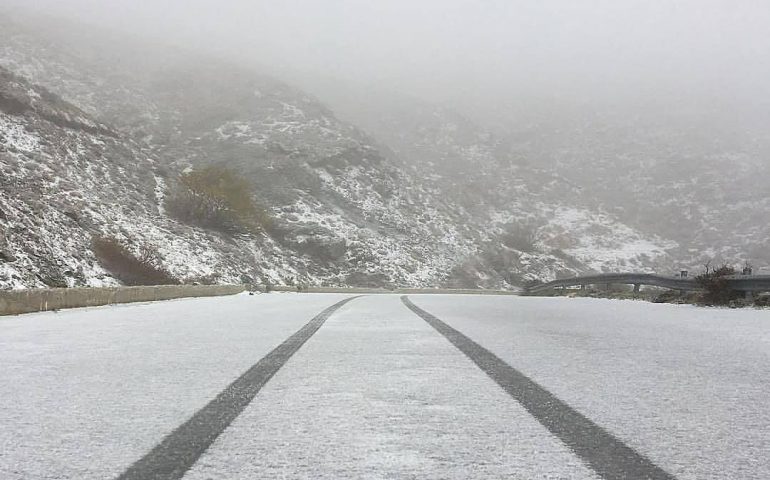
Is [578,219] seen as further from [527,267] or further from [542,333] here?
[542,333]

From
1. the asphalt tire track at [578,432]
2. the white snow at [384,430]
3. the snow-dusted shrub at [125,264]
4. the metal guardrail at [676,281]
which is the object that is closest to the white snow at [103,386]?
the white snow at [384,430]

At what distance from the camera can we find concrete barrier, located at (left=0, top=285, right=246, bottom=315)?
12.3 metres

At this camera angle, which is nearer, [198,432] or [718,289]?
[198,432]

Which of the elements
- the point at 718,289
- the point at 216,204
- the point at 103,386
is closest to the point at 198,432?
the point at 103,386

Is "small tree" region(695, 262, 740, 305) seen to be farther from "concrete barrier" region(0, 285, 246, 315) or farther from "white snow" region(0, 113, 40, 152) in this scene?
"white snow" region(0, 113, 40, 152)

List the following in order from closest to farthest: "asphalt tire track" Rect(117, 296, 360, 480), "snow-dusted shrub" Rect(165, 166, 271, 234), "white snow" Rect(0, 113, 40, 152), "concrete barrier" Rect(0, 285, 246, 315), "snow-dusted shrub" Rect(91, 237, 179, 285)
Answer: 1. "asphalt tire track" Rect(117, 296, 360, 480)
2. "concrete barrier" Rect(0, 285, 246, 315)
3. "snow-dusted shrub" Rect(91, 237, 179, 285)
4. "white snow" Rect(0, 113, 40, 152)
5. "snow-dusted shrub" Rect(165, 166, 271, 234)

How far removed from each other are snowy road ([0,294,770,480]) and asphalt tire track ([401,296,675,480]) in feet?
0.05

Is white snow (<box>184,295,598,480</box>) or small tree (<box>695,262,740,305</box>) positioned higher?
small tree (<box>695,262,740,305</box>)

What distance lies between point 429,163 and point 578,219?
26.2 m

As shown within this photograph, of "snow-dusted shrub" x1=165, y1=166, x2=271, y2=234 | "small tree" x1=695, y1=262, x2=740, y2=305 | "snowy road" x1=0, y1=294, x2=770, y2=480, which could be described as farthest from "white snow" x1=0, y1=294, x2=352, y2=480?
"snow-dusted shrub" x1=165, y1=166, x2=271, y2=234

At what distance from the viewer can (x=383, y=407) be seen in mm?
3781

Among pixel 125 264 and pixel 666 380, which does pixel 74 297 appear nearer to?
pixel 666 380

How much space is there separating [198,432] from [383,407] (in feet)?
3.71

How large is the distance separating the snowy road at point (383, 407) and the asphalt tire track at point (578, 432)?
14mm
